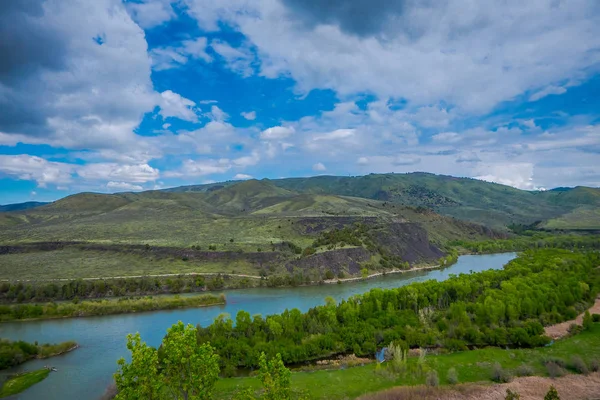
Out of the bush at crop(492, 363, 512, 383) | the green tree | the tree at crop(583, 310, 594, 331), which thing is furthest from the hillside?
the green tree

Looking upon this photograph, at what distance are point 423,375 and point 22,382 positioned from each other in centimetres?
4541

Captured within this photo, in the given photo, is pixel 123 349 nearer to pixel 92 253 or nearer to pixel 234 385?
pixel 234 385

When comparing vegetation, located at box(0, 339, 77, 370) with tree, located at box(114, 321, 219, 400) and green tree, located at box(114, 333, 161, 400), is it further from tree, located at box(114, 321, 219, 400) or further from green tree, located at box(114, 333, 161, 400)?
green tree, located at box(114, 333, 161, 400)

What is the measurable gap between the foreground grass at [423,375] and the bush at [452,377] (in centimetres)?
54

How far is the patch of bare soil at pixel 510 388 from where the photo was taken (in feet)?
119

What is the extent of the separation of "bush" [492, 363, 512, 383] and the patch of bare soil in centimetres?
67

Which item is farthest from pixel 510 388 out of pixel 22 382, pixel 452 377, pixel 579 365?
pixel 22 382

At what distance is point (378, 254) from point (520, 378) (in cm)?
8749

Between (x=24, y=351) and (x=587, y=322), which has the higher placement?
(x=24, y=351)

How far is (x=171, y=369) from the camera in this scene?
74.9ft

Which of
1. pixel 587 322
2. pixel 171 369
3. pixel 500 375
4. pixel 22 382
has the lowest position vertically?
pixel 500 375

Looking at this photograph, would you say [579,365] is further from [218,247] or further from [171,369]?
[218,247]

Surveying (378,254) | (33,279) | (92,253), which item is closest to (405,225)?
(378,254)

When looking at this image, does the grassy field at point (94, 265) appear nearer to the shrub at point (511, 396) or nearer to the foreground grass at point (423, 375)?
the foreground grass at point (423, 375)
